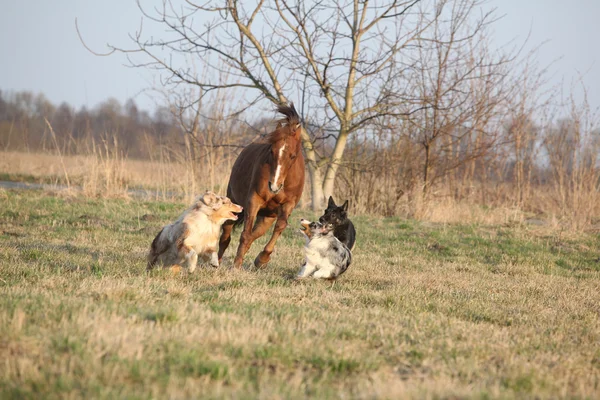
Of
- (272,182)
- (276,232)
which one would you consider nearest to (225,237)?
(276,232)

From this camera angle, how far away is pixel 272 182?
7.60 meters

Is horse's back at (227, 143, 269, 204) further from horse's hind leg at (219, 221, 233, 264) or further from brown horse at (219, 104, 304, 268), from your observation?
horse's hind leg at (219, 221, 233, 264)

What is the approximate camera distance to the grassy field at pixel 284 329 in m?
3.37

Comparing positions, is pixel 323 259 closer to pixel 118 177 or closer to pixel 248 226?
pixel 248 226

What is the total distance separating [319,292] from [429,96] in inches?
475

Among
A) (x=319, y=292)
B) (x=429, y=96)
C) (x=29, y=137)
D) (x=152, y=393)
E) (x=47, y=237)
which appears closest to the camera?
(x=152, y=393)

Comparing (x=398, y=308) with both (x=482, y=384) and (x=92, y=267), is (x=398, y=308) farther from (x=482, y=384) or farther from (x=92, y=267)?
(x=92, y=267)

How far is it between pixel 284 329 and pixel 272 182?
10.8 feet

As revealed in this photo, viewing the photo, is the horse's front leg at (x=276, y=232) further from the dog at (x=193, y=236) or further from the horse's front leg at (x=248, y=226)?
the dog at (x=193, y=236)

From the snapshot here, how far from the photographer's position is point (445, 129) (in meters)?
17.5

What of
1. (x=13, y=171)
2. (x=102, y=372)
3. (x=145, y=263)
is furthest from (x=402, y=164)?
(x=102, y=372)

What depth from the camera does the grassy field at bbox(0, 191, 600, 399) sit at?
337 cm

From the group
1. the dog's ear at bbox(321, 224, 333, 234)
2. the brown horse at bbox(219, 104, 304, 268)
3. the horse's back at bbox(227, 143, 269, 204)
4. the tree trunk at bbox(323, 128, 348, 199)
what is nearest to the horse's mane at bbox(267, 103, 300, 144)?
the brown horse at bbox(219, 104, 304, 268)

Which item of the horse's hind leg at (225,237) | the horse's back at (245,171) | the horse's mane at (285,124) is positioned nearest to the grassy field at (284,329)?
the horse's hind leg at (225,237)
